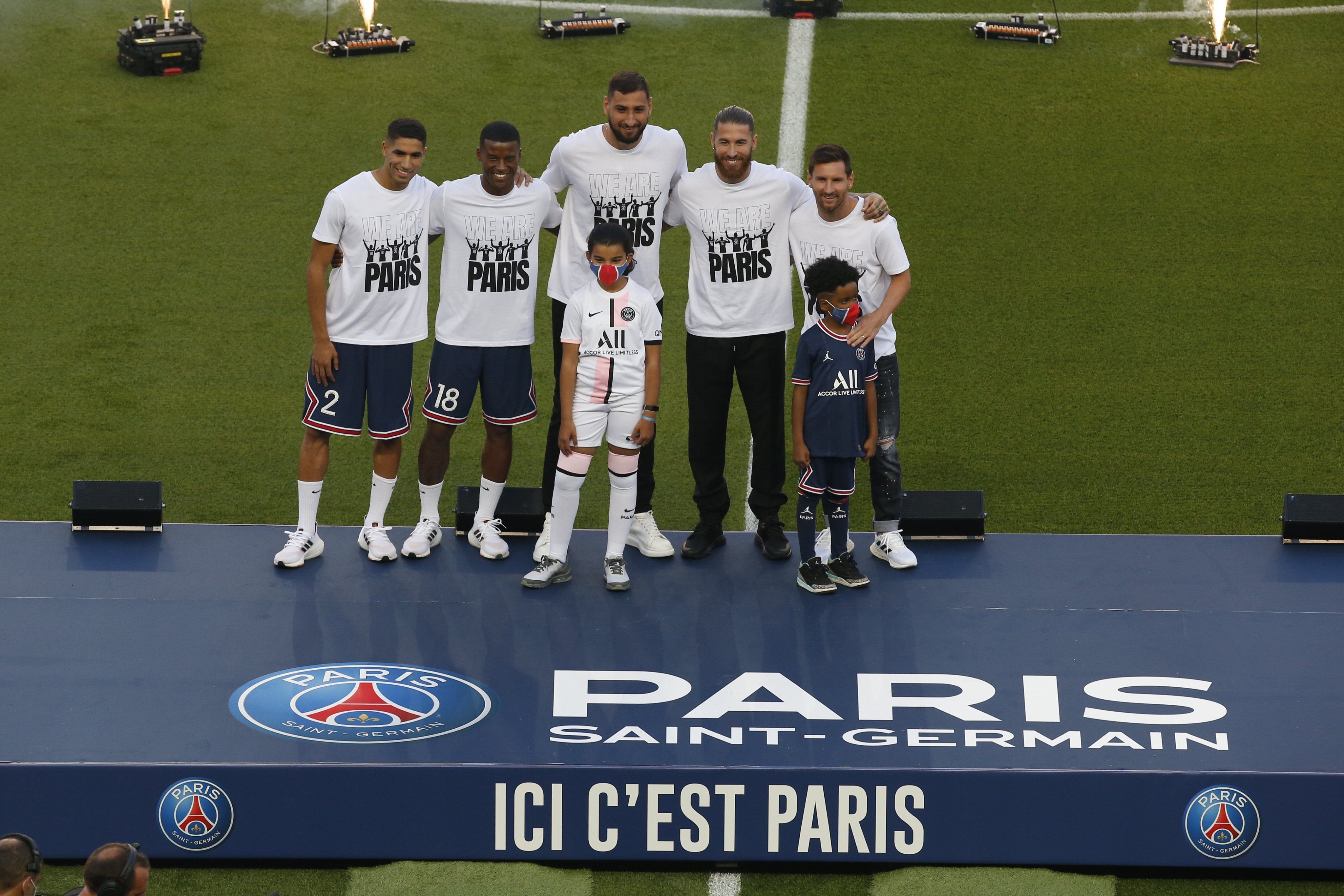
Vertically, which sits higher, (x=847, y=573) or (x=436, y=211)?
(x=436, y=211)

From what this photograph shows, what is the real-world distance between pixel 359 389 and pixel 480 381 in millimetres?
512

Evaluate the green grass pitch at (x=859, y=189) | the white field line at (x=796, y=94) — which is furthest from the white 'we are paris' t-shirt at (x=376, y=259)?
the white field line at (x=796, y=94)

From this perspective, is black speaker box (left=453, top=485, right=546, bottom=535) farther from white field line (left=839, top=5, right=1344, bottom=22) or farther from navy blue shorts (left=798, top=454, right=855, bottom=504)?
white field line (left=839, top=5, right=1344, bottom=22)

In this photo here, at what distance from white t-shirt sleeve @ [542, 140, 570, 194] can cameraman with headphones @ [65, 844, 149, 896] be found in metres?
3.37

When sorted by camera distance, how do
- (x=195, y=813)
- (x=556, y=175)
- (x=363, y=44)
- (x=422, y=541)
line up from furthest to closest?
(x=363, y=44), (x=422, y=541), (x=556, y=175), (x=195, y=813)

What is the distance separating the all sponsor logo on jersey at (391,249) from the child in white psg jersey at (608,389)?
2.27 feet

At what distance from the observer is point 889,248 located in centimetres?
661

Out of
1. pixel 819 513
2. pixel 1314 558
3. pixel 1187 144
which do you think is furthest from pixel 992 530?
pixel 1187 144

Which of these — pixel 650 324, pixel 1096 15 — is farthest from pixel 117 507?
pixel 1096 15

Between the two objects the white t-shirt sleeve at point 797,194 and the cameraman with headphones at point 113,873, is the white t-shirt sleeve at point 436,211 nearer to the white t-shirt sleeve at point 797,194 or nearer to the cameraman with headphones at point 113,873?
the white t-shirt sleeve at point 797,194

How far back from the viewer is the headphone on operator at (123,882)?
4250mm

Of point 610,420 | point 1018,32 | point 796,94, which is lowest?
point 610,420

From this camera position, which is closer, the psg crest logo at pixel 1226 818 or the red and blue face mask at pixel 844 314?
the psg crest logo at pixel 1226 818

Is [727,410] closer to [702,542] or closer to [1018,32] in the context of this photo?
[702,542]
